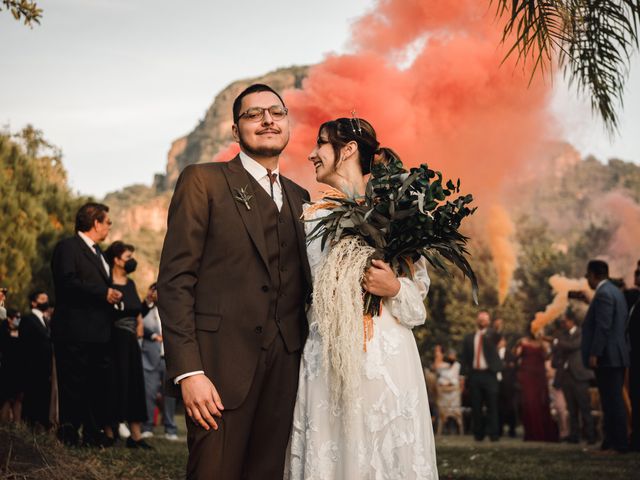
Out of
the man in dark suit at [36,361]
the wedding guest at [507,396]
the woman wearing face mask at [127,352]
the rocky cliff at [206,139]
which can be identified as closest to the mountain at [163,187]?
the rocky cliff at [206,139]

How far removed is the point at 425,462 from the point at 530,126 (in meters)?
36.5

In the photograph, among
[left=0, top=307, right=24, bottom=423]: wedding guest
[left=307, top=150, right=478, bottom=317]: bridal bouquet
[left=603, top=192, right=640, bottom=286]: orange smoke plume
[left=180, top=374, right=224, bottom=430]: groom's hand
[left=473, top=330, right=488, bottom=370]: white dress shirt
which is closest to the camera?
[left=180, top=374, right=224, bottom=430]: groom's hand

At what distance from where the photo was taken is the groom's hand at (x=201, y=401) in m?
3.76

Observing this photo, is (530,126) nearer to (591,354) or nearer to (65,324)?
(591,354)

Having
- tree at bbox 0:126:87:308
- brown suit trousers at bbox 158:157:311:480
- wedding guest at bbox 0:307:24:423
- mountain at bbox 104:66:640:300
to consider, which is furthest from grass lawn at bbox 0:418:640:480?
mountain at bbox 104:66:640:300

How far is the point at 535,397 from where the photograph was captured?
55.3ft

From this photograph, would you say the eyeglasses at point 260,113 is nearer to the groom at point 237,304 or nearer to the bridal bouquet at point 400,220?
the groom at point 237,304

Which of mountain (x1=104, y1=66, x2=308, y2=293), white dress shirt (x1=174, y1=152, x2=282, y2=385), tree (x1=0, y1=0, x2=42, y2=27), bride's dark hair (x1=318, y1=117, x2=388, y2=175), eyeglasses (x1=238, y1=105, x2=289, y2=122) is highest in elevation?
mountain (x1=104, y1=66, x2=308, y2=293)

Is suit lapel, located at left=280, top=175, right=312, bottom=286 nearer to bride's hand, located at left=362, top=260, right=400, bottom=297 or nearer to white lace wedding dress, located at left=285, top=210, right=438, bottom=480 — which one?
white lace wedding dress, located at left=285, top=210, right=438, bottom=480

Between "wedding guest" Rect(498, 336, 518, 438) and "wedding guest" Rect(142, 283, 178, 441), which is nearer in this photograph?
"wedding guest" Rect(142, 283, 178, 441)

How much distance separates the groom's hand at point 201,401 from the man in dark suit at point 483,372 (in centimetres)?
1288

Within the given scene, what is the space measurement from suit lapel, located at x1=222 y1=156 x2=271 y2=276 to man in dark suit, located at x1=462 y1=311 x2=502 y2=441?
12.5 m

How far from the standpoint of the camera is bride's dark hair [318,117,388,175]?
4918 mm

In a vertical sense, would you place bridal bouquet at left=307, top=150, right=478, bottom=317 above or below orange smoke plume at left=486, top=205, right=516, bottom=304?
below
